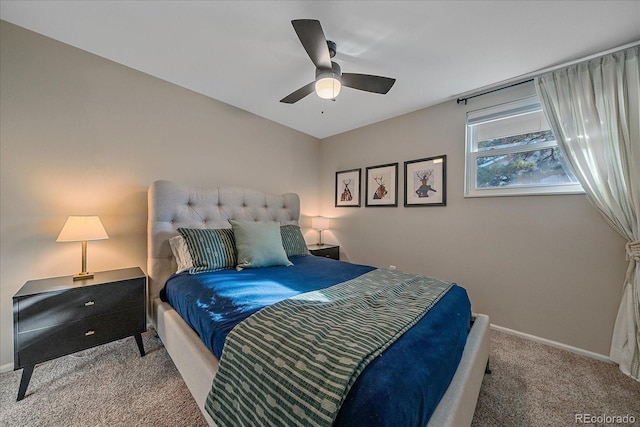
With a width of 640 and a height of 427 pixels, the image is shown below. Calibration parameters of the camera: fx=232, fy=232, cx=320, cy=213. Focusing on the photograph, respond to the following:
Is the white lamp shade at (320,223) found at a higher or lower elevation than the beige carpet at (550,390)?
higher

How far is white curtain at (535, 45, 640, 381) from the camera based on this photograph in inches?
66.1

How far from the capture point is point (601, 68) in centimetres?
179

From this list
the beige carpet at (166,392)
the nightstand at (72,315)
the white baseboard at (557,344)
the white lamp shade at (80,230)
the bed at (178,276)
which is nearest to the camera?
the bed at (178,276)

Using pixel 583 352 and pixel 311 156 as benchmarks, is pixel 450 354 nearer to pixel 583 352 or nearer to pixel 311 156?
pixel 583 352

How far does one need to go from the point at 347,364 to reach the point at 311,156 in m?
3.42

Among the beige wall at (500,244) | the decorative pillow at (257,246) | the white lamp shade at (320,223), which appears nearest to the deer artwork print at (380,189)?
the beige wall at (500,244)

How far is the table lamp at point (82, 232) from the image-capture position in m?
1.62

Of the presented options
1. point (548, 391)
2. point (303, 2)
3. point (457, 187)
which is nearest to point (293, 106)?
point (303, 2)

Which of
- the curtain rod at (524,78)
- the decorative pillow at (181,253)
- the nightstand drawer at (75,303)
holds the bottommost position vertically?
the nightstand drawer at (75,303)

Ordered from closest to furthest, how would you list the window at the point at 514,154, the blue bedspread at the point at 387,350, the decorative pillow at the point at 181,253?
the blue bedspread at the point at 387,350 < the decorative pillow at the point at 181,253 < the window at the point at 514,154

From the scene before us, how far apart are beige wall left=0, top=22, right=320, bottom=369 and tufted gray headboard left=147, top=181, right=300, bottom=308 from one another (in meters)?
0.24

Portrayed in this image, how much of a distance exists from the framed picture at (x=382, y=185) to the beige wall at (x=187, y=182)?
107 mm

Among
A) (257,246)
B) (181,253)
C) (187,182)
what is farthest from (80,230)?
(257,246)

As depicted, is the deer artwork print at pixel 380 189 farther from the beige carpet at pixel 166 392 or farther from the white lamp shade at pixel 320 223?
the beige carpet at pixel 166 392
